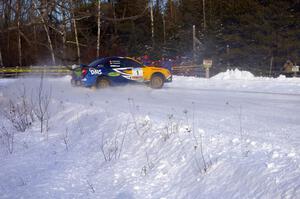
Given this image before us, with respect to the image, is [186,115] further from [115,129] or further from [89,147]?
[89,147]

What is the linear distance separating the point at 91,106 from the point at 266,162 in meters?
7.16

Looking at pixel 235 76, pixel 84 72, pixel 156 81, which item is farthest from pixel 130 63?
pixel 235 76

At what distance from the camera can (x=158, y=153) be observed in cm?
743

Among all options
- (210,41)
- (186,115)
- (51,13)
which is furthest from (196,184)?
(210,41)

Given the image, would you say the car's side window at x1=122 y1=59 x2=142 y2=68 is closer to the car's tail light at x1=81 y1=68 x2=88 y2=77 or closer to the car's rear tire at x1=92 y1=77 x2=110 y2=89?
the car's rear tire at x1=92 y1=77 x2=110 y2=89

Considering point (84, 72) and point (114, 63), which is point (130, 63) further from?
point (84, 72)

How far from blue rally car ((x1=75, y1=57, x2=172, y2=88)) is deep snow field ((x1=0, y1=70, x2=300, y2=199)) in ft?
18.0

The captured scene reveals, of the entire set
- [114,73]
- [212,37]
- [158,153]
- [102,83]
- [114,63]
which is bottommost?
[158,153]

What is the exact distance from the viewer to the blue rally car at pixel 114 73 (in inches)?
684

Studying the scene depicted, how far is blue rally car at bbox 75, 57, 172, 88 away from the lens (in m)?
17.4

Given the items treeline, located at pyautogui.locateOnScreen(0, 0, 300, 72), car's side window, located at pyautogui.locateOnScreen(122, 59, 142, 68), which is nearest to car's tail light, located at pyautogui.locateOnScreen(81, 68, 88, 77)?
car's side window, located at pyautogui.locateOnScreen(122, 59, 142, 68)

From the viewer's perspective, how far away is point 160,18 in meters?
48.8

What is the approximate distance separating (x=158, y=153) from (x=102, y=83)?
10.4m

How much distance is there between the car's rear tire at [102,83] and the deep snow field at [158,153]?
5.43m
